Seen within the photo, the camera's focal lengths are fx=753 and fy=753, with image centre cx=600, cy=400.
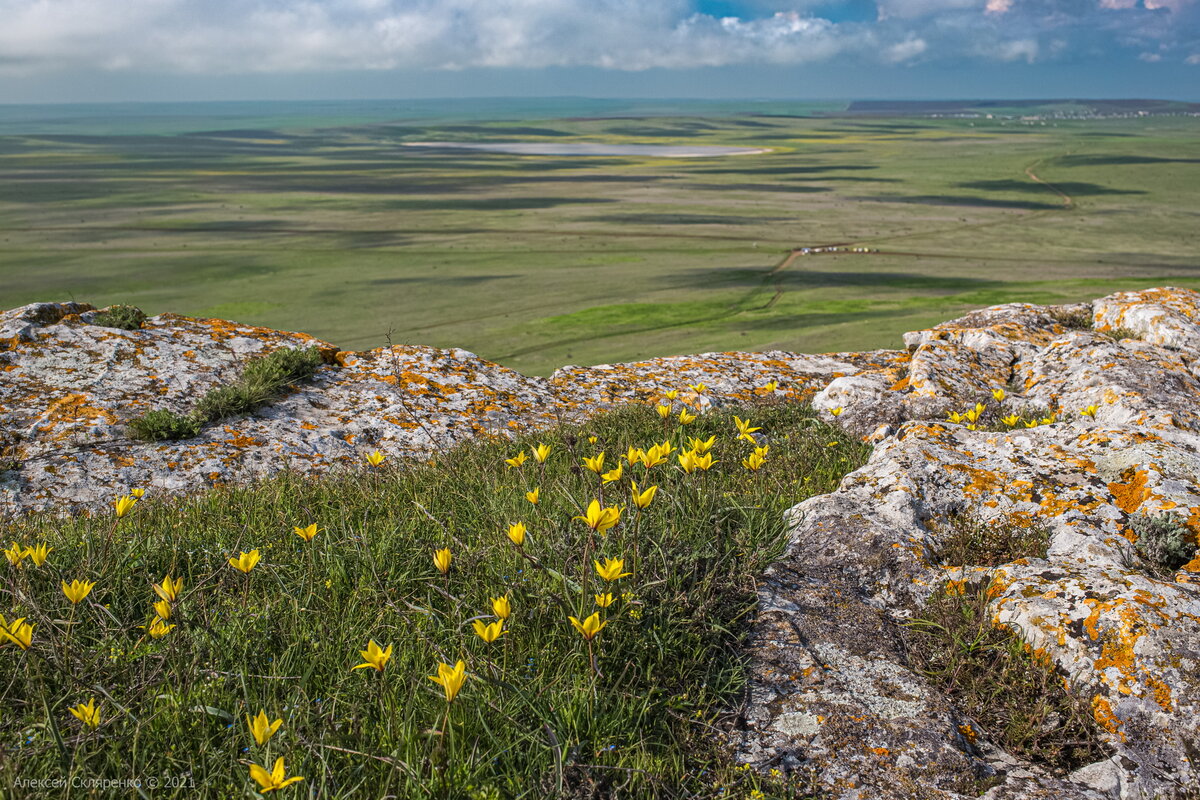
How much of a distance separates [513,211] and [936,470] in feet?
301

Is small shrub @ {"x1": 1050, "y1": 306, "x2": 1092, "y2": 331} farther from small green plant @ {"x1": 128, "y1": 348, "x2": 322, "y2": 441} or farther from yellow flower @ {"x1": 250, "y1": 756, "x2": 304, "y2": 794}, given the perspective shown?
yellow flower @ {"x1": 250, "y1": 756, "x2": 304, "y2": 794}

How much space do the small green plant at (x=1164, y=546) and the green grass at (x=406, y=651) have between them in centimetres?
191

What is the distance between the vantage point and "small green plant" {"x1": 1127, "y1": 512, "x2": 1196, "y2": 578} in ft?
13.2

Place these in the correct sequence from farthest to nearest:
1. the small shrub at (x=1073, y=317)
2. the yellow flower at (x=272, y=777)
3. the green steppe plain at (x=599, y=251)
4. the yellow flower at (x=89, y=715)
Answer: the green steppe plain at (x=599, y=251) < the small shrub at (x=1073, y=317) < the yellow flower at (x=89, y=715) < the yellow flower at (x=272, y=777)

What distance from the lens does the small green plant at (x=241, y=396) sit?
7.23m

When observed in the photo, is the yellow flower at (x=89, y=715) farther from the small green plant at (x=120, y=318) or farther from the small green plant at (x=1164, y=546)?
the small green plant at (x=120, y=318)

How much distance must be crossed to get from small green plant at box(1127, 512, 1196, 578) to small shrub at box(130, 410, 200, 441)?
762cm

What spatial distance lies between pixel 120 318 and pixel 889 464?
8.71 meters

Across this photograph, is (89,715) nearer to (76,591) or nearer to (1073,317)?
(76,591)

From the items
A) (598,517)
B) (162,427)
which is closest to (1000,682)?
(598,517)

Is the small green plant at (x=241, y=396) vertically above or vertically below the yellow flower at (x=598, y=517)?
below

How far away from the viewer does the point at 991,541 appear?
4.22 metres

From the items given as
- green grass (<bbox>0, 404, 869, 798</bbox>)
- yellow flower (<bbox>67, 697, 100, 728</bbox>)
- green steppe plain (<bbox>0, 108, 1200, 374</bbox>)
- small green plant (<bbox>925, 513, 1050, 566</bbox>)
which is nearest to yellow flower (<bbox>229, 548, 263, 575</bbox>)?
green grass (<bbox>0, 404, 869, 798</bbox>)

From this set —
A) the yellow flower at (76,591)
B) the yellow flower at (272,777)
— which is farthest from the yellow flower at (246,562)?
the yellow flower at (272,777)
